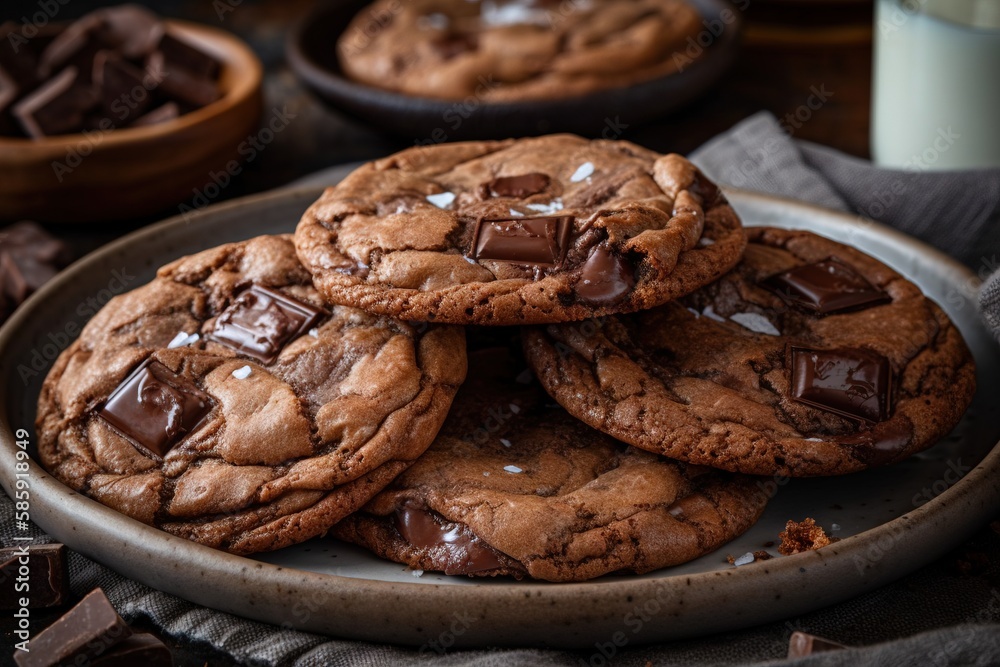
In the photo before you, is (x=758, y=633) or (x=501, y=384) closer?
(x=758, y=633)

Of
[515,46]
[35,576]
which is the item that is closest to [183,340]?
[35,576]

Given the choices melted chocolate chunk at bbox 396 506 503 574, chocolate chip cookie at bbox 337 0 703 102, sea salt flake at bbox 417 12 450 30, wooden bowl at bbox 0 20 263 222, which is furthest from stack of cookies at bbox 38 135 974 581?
sea salt flake at bbox 417 12 450 30

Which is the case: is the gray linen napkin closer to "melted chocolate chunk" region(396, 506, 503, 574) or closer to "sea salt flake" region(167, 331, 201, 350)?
"melted chocolate chunk" region(396, 506, 503, 574)

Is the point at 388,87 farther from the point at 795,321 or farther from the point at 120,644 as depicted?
the point at 120,644

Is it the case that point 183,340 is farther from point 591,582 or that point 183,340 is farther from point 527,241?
point 591,582

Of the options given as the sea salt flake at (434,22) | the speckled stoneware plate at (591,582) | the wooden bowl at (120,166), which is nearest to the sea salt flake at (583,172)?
the speckled stoneware plate at (591,582)

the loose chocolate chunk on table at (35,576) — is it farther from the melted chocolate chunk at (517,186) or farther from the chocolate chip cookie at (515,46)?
the chocolate chip cookie at (515,46)
